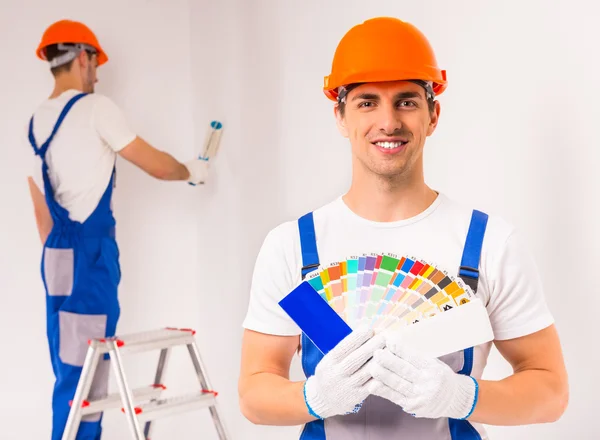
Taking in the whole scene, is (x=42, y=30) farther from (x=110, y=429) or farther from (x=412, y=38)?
(x=412, y=38)

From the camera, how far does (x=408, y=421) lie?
1.20 meters

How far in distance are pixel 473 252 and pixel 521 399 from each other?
0.25 meters

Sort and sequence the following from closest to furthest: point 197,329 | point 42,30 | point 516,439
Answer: point 516,439 < point 42,30 < point 197,329

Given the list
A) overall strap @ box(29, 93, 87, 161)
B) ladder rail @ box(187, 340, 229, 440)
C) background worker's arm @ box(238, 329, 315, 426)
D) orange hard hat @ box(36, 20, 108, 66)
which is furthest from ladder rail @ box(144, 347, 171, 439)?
background worker's arm @ box(238, 329, 315, 426)

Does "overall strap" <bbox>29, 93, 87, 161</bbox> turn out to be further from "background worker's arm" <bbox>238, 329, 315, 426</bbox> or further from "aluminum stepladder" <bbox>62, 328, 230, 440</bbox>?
"background worker's arm" <bbox>238, 329, 315, 426</bbox>

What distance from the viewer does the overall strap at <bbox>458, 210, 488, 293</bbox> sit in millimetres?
1191

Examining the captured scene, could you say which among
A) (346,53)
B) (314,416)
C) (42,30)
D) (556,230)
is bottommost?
(314,416)

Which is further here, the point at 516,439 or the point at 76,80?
the point at 76,80

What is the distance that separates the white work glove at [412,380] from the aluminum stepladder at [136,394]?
5.28ft

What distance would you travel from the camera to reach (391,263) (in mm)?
1220

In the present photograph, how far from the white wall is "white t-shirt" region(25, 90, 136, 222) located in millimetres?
426

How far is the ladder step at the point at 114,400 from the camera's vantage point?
255 centimetres

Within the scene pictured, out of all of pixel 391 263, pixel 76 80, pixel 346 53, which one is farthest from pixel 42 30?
pixel 391 263

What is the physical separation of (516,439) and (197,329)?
192 centimetres
